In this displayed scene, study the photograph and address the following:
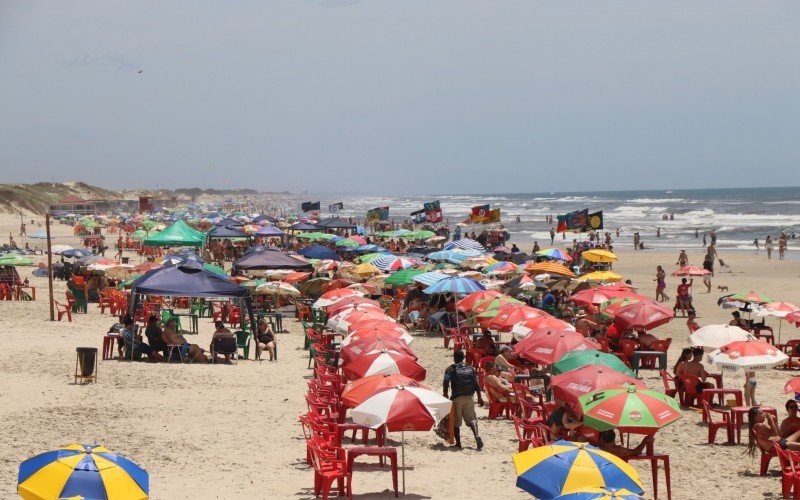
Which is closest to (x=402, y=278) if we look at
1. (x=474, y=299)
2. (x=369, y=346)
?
(x=474, y=299)

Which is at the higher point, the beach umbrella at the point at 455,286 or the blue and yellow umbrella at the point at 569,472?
the blue and yellow umbrella at the point at 569,472

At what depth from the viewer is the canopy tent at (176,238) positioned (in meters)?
23.8

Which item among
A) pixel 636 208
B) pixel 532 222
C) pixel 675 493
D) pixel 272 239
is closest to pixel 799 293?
pixel 675 493

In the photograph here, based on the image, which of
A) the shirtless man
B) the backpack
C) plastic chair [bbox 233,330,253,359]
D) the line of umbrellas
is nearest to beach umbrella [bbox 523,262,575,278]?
the line of umbrellas

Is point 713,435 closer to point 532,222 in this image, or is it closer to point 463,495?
point 463,495

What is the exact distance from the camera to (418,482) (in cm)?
857

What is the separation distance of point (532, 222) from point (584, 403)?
73292 mm

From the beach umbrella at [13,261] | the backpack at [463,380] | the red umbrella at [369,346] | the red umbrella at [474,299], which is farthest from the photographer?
the beach umbrella at [13,261]

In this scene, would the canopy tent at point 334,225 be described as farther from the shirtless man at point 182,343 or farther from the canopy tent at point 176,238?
the shirtless man at point 182,343

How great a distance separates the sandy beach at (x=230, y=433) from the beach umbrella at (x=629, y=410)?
1.00m

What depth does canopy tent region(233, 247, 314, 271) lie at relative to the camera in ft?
76.5

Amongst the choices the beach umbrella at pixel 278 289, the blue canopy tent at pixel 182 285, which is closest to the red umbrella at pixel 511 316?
the blue canopy tent at pixel 182 285

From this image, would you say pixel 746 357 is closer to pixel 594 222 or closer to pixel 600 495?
pixel 600 495

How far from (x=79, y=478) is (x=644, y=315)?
35.1ft
